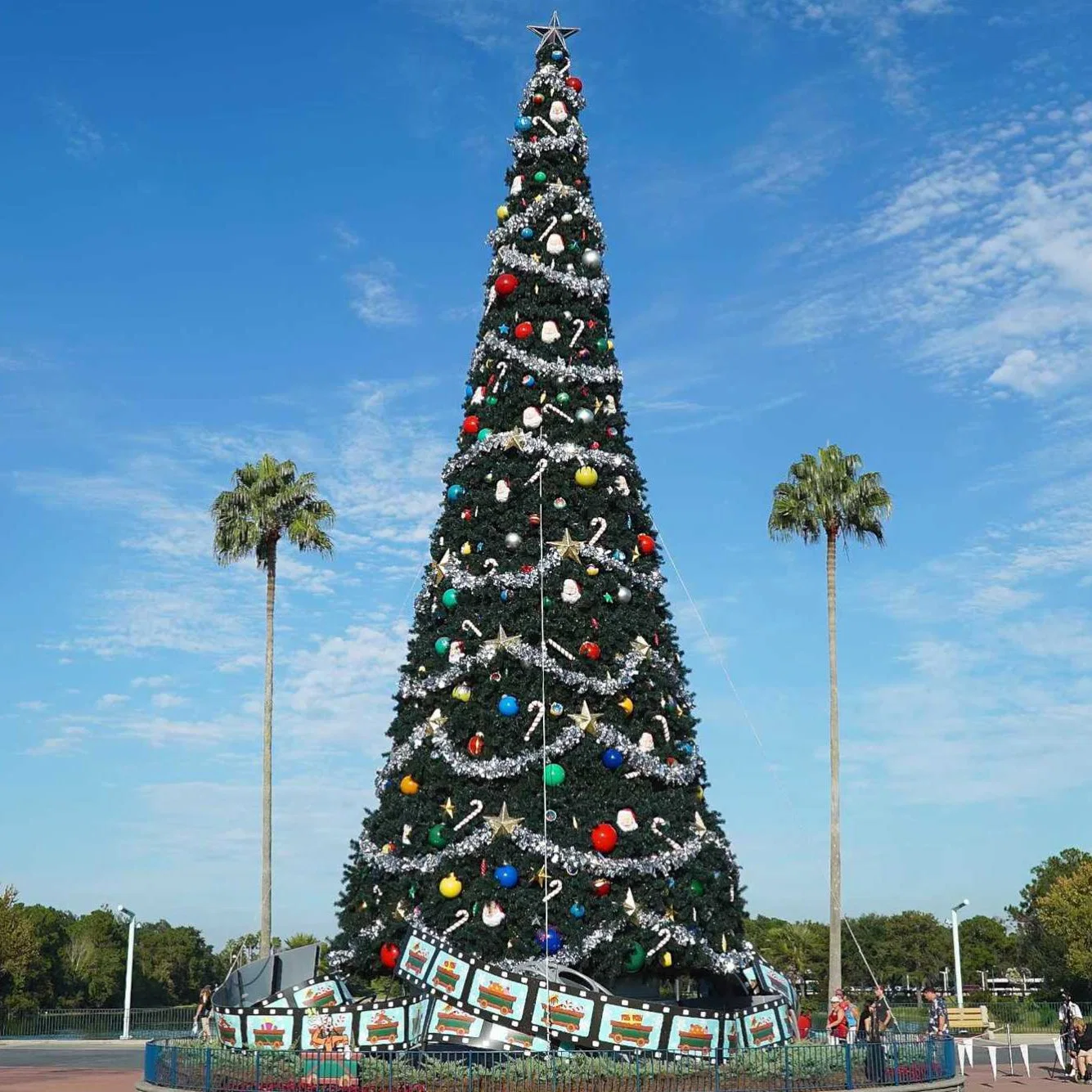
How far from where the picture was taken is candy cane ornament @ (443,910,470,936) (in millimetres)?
16578

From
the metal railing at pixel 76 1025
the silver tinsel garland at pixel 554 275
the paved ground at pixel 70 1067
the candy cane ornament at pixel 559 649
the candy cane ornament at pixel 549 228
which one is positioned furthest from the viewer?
the metal railing at pixel 76 1025

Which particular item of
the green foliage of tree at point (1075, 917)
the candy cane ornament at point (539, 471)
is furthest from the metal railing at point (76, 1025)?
the green foliage of tree at point (1075, 917)

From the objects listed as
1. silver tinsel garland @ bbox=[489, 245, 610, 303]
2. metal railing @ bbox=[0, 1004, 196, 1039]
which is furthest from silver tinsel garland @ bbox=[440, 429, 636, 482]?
metal railing @ bbox=[0, 1004, 196, 1039]

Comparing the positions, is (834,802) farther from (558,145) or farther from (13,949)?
(13,949)

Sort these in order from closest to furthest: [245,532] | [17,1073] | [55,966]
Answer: [17,1073] < [245,532] < [55,966]

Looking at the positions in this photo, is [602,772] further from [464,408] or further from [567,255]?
[567,255]

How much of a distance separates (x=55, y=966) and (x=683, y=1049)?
51.4 metres

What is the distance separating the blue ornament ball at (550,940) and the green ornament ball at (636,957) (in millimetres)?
996

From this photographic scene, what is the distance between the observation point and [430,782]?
17.9 meters

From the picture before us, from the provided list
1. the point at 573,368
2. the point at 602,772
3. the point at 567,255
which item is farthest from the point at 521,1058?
the point at 567,255

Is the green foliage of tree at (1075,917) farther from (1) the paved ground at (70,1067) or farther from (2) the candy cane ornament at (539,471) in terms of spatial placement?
(2) the candy cane ornament at (539,471)

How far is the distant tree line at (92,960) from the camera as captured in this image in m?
50.3

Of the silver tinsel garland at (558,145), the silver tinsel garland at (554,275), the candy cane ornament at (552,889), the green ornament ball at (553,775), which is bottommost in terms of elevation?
the candy cane ornament at (552,889)

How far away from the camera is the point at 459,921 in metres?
16.7
